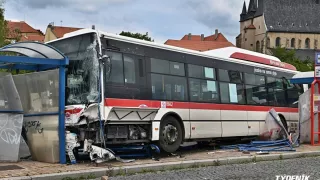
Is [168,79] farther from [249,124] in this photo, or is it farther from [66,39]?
[249,124]

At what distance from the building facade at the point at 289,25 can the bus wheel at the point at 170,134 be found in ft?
391

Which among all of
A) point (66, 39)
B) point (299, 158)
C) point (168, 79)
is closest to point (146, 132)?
point (168, 79)

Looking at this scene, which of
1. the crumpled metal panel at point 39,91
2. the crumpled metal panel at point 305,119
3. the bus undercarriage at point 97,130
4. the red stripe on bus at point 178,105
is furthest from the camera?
the crumpled metal panel at point 305,119

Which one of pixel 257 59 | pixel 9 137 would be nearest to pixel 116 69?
pixel 9 137

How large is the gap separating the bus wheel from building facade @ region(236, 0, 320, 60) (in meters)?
119

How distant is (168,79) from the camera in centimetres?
1229

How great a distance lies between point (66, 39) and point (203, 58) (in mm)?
4663

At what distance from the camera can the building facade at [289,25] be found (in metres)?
129

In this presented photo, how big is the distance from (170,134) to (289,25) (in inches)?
4988

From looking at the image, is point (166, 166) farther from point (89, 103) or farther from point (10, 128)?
point (10, 128)

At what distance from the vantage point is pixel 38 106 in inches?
410

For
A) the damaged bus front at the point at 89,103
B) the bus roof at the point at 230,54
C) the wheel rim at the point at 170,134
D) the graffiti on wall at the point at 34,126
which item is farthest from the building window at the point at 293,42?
the graffiti on wall at the point at 34,126

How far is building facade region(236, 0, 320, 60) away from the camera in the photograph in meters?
129

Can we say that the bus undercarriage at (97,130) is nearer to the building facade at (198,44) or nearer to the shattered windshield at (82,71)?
the shattered windshield at (82,71)
